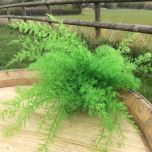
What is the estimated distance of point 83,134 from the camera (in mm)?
1454

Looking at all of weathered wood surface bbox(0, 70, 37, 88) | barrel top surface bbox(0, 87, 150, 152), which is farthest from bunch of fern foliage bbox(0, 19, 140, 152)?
weathered wood surface bbox(0, 70, 37, 88)

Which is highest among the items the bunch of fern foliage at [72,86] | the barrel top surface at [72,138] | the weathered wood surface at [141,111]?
the bunch of fern foliage at [72,86]

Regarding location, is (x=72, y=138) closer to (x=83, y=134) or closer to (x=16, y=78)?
(x=83, y=134)

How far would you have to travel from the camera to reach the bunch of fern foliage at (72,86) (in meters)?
1.44

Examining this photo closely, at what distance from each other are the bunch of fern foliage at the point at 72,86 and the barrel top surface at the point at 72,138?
27mm

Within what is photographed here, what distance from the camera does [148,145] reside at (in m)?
1.38

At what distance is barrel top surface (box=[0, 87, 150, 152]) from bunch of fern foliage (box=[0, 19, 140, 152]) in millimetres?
27

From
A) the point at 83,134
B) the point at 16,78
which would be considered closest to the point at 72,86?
the point at 83,134

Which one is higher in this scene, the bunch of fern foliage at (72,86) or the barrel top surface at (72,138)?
the bunch of fern foliage at (72,86)

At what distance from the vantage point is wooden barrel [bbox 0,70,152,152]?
1365 millimetres

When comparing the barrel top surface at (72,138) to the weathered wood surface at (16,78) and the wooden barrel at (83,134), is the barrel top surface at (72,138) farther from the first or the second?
the weathered wood surface at (16,78)

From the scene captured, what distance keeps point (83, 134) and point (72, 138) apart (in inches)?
1.8

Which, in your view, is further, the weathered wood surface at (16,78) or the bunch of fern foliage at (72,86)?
the weathered wood surface at (16,78)

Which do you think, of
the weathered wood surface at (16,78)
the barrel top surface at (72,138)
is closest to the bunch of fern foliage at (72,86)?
the barrel top surface at (72,138)
